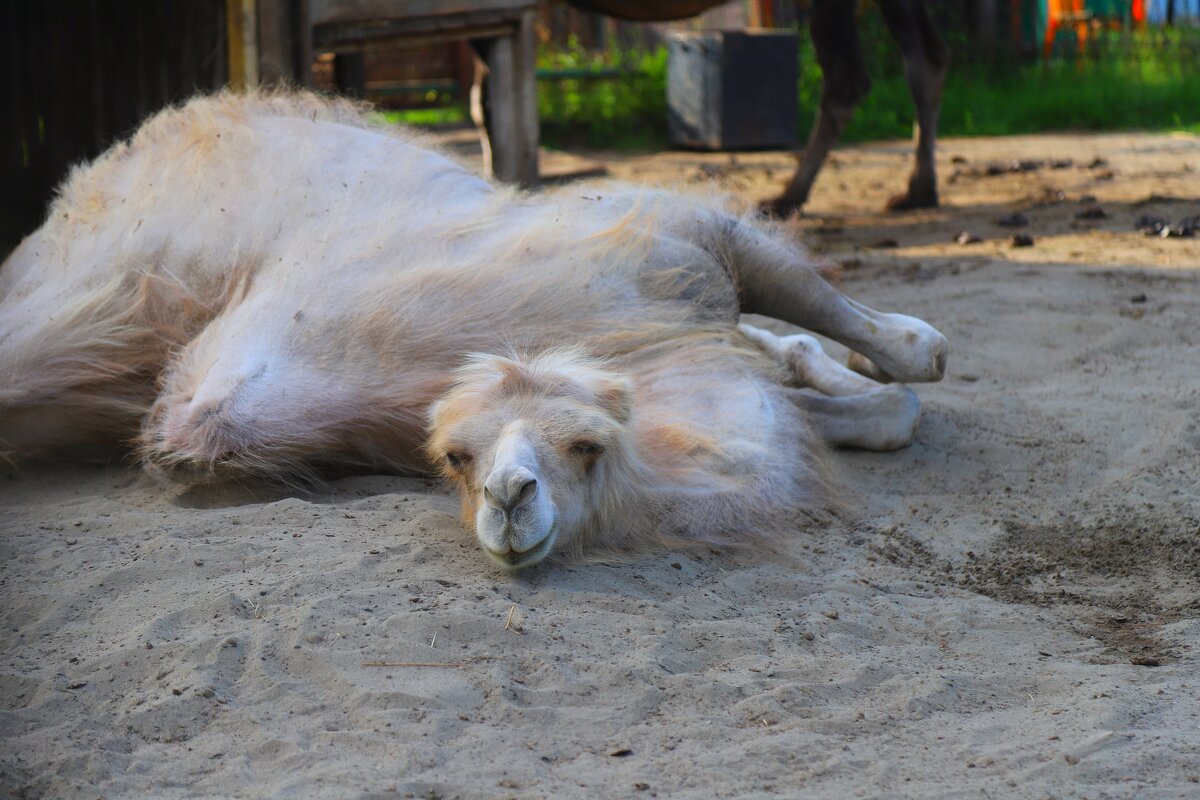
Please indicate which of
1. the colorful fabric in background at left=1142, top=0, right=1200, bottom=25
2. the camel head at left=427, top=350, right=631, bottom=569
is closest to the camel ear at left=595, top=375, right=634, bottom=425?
the camel head at left=427, top=350, right=631, bottom=569

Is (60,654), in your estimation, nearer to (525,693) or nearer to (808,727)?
(525,693)

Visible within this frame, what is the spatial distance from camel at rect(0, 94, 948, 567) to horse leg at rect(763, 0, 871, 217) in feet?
11.3

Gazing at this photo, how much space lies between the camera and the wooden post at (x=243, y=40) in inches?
231

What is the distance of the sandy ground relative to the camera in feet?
6.77

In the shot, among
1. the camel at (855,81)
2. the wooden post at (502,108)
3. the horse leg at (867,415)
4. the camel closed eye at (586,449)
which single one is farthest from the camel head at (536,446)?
the camel at (855,81)

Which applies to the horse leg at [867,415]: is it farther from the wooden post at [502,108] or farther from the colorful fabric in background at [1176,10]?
the colorful fabric in background at [1176,10]

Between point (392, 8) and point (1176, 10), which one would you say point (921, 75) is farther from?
point (1176, 10)

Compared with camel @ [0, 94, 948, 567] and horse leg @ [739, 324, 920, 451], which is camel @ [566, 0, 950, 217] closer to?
camel @ [0, 94, 948, 567]

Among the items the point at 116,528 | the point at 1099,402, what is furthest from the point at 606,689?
the point at 1099,402

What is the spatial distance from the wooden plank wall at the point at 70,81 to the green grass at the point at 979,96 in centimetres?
483

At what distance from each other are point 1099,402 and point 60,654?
117 inches

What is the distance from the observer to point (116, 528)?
310 cm

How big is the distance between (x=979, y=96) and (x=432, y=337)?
354 inches

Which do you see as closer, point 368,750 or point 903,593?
point 368,750
